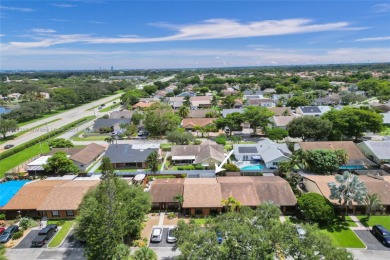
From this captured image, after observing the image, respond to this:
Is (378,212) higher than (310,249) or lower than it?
lower

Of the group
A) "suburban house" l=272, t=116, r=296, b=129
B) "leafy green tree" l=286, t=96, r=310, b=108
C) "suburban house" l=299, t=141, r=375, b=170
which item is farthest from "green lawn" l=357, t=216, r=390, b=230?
"leafy green tree" l=286, t=96, r=310, b=108

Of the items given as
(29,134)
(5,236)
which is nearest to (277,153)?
(5,236)

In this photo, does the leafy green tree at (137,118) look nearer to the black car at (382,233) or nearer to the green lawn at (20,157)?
the green lawn at (20,157)

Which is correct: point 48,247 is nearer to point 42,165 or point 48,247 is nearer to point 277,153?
point 42,165

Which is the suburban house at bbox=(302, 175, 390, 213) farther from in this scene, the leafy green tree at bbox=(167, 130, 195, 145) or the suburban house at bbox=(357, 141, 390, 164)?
the leafy green tree at bbox=(167, 130, 195, 145)

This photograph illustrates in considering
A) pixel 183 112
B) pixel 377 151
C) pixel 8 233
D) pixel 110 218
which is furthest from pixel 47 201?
pixel 183 112

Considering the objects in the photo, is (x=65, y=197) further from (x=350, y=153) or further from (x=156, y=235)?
(x=350, y=153)

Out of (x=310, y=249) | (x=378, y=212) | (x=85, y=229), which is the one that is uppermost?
(x=310, y=249)
